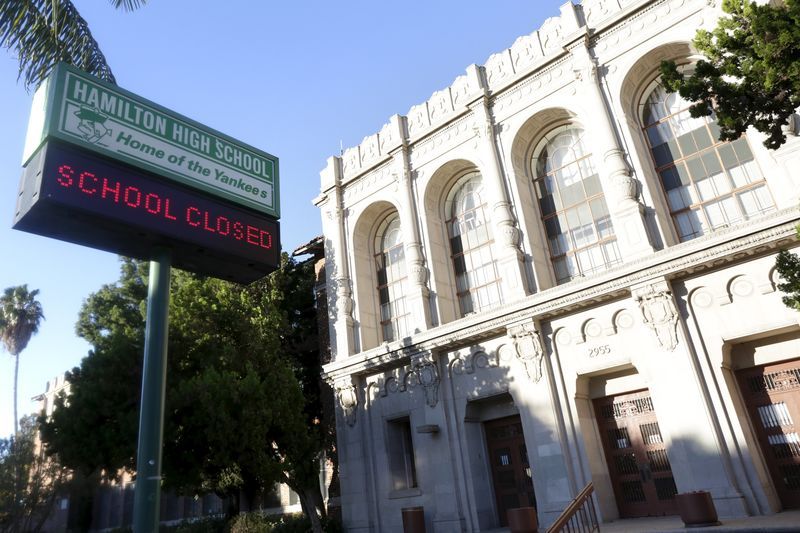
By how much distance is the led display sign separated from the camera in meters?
6.82

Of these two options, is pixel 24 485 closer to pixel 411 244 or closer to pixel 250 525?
pixel 250 525

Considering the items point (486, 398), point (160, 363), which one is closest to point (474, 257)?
point (486, 398)

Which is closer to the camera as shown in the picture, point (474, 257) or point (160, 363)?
point (160, 363)

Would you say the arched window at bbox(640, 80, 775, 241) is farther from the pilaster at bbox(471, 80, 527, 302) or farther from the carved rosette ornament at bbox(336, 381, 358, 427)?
the carved rosette ornament at bbox(336, 381, 358, 427)

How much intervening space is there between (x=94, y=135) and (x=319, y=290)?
1576cm

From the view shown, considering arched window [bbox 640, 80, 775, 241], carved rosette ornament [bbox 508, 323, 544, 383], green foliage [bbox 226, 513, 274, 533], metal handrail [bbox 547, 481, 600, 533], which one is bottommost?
metal handrail [bbox 547, 481, 600, 533]

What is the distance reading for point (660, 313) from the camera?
12.8 meters

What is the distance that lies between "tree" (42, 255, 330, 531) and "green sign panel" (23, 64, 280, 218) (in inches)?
310

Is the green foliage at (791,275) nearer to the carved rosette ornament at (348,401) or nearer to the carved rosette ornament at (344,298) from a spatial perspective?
the carved rosette ornament at (348,401)

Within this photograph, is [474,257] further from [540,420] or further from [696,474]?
[696,474]

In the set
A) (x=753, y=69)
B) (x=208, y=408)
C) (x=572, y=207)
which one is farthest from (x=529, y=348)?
(x=753, y=69)

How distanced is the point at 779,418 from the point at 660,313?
3147 millimetres

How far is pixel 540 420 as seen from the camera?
14.1 metres

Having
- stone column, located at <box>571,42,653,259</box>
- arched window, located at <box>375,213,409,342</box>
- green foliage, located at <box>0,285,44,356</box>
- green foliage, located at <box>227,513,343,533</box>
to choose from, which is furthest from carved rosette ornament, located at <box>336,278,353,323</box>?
green foliage, located at <box>0,285,44,356</box>
